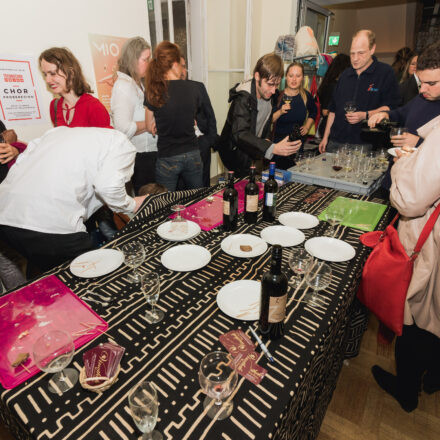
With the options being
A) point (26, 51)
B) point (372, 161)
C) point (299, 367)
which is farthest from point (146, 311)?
point (26, 51)

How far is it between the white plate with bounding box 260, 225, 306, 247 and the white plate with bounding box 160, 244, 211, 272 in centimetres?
35

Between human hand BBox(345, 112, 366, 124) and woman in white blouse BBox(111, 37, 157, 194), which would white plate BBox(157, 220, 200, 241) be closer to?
woman in white blouse BBox(111, 37, 157, 194)

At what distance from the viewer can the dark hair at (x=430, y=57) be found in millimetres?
1544

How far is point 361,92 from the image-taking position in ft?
9.96

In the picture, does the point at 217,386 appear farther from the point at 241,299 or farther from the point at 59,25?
the point at 59,25

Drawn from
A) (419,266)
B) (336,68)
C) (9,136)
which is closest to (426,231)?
(419,266)

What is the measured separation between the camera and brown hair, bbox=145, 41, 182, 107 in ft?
7.23

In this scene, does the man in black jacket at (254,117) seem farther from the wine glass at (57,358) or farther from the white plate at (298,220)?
the wine glass at (57,358)

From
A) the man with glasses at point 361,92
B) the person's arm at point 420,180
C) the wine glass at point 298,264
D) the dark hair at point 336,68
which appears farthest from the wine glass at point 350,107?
the wine glass at point 298,264

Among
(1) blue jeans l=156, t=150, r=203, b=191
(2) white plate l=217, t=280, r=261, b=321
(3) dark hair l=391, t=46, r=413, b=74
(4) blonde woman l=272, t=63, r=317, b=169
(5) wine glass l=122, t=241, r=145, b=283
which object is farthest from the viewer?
(3) dark hair l=391, t=46, r=413, b=74

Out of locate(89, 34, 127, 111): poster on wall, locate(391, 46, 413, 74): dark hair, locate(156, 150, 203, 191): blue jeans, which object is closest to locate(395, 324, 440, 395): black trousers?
locate(156, 150, 203, 191): blue jeans

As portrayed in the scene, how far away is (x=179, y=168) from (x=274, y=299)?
1.91 meters

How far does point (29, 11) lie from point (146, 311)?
272cm

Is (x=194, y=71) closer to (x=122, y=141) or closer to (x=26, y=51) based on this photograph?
(x=26, y=51)
